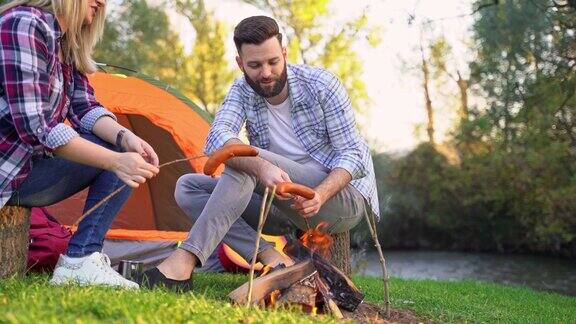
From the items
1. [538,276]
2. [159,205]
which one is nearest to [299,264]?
[159,205]

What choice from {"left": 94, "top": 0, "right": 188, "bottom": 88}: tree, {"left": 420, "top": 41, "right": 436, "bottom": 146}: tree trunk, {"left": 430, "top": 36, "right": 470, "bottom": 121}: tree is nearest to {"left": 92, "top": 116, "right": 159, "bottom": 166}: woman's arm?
{"left": 430, "top": 36, "right": 470, "bottom": 121}: tree

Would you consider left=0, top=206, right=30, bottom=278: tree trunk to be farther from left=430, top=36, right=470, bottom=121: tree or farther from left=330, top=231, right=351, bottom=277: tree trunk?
left=430, top=36, right=470, bottom=121: tree

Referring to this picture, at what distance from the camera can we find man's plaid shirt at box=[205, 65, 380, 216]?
3834mm

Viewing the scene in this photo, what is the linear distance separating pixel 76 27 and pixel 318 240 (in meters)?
1.46

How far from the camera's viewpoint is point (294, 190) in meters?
3.17

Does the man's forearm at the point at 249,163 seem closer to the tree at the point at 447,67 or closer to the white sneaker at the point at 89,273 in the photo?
the white sneaker at the point at 89,273

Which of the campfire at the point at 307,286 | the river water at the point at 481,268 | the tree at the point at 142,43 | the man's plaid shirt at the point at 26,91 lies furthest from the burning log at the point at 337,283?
the tree at the point at 142,43

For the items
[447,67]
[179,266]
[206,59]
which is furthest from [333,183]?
[206,59]

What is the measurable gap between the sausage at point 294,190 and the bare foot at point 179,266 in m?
0.57

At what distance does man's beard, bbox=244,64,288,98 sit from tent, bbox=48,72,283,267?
1.87 meters

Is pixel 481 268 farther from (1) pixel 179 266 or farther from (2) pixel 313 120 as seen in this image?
(1) pixel 179 266

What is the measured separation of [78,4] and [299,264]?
1474 mm

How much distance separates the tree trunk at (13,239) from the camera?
3.26 metres

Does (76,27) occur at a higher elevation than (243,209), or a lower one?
higher
